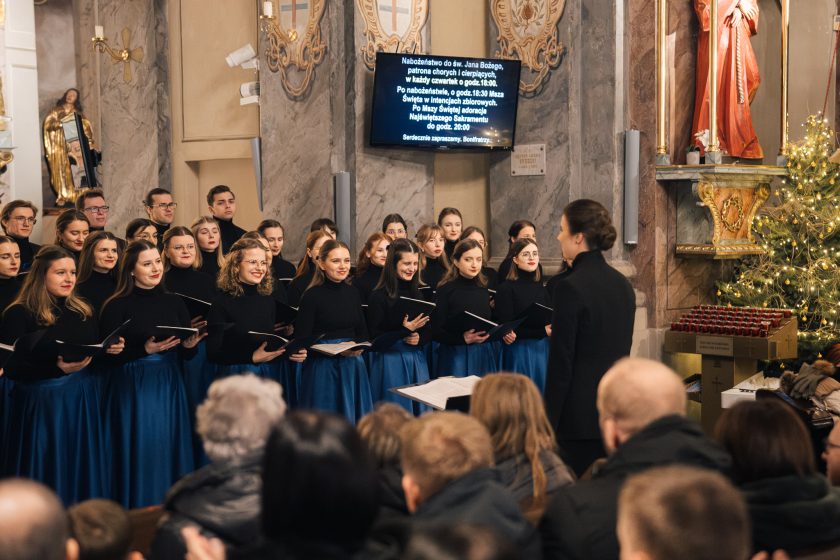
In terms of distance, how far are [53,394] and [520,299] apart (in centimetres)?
352

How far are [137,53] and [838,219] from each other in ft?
23.5

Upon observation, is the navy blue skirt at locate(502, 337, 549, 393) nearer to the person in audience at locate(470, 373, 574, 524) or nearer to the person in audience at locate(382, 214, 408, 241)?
the person in audience at locate(382, 214, 408, 241)

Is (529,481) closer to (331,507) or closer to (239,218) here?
(331,507)

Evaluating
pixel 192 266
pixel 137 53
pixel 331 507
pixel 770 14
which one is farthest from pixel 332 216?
pixel 331 507

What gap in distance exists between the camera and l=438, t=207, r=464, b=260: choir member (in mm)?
8898

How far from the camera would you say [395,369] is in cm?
692

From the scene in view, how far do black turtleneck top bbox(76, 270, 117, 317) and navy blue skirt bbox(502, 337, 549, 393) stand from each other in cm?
292

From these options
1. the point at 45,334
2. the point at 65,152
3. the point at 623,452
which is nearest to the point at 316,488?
the point at 623,452

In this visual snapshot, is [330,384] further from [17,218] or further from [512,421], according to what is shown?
[512,421]

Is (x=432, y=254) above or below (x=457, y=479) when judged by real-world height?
above

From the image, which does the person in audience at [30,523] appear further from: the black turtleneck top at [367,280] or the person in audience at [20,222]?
the person in audience at [20,222]

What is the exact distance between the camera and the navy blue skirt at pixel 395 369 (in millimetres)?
6898

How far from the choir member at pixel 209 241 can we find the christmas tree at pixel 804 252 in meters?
4.79

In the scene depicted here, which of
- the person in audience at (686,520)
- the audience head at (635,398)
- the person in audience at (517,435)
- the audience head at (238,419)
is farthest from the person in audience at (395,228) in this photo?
the person in audience at (686,520)
